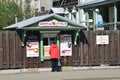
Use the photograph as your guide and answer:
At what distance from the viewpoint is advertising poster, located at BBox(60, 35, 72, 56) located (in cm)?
2670

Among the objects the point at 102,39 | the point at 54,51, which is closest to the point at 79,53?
the point at 102,39

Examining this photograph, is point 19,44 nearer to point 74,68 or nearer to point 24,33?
point 24,33

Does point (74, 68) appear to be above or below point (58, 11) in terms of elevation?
below

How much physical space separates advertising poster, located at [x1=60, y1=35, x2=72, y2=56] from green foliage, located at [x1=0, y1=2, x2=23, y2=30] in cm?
2351

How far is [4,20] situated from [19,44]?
25315mm

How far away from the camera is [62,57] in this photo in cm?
2681

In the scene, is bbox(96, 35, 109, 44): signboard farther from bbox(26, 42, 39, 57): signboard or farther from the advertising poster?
bbox(26, 42, 39, 57): signboard

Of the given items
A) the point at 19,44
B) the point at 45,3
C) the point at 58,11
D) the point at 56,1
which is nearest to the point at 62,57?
the point at 19,44

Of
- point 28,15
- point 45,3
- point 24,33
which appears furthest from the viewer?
point 45,3

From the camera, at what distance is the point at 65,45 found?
2677 cm

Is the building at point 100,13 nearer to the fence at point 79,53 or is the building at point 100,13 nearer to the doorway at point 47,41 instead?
the fence at point 79,53

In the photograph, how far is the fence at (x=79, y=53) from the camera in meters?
25.6

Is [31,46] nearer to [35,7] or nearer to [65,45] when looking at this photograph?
[65,45]

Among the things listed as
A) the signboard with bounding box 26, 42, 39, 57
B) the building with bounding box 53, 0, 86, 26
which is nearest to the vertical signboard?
the signboard with bounding box 26, 42, 39, 57
